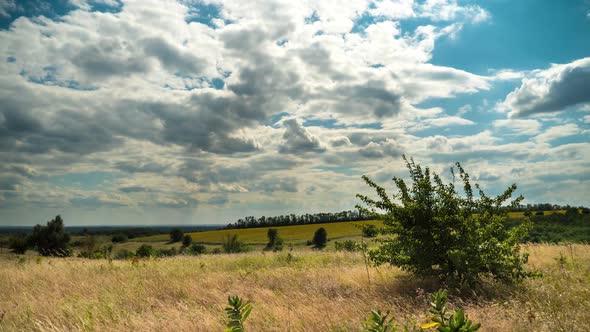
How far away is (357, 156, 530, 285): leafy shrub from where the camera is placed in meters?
7.01

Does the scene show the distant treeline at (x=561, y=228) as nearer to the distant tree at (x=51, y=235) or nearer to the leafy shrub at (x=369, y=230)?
the leafy shrub at (x=369, y=230)

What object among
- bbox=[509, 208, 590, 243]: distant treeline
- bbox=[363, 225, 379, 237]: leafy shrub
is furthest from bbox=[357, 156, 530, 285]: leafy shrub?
bbox=[509, 208, 590, 243]: distant treeline

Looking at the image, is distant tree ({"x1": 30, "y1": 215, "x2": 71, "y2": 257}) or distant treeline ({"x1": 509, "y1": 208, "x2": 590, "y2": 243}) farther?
distant tree ({"x1": 30, "y1": 215, "x2": 71, "y2": 257})

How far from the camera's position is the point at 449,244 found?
7.31 m

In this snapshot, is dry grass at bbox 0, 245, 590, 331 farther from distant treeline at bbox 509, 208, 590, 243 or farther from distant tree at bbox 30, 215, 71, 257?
distant tree at bbox 30, 215, 71, 257

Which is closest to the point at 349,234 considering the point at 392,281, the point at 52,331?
the point at 392,281

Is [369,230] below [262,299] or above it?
A: above

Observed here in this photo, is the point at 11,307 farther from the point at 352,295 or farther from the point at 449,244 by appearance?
the point at 449,244

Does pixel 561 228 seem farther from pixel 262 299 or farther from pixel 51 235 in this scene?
pixel 51 235

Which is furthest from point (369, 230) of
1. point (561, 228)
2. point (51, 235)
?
point (51, 235)

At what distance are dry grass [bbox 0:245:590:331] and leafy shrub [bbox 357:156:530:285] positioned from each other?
46 cm

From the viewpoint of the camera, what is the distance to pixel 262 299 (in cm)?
677

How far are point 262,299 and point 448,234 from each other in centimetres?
Answer: 382

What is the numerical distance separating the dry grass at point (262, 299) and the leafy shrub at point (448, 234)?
0.46 meters
